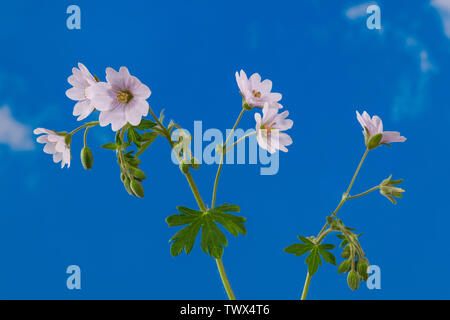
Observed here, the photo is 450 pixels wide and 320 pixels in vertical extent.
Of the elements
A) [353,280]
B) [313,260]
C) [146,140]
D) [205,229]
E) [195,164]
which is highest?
[146,140]

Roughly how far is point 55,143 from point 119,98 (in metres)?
0.41

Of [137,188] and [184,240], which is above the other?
[137,188]

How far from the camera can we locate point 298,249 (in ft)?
6.79

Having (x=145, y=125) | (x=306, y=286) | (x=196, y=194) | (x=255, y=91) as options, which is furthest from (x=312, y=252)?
(x=145, y=125)

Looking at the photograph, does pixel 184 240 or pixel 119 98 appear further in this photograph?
pixel 184 240

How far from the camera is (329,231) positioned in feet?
6.83

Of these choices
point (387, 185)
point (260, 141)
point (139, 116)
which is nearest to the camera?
point (139, 116)

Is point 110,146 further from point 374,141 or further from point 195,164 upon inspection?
point 374,141

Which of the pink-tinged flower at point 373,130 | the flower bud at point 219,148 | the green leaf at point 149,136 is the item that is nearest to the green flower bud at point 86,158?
the green leaf at point 149,136

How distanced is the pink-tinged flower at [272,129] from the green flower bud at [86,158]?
0.68 metres

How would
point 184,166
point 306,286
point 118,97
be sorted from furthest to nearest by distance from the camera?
1. point 306,286
2. point 184,166
3. point 118,97
